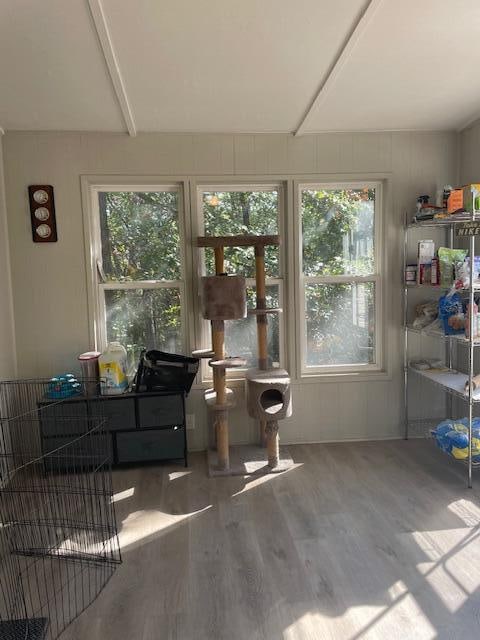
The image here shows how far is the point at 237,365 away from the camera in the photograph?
2980mm

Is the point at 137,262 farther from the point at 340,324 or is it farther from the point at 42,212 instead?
the point at 340,324

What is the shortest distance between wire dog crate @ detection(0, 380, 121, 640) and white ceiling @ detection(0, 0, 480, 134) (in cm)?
156

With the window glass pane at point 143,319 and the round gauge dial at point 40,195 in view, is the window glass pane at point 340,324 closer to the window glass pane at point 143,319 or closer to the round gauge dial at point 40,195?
the window glass pane at point 143,319

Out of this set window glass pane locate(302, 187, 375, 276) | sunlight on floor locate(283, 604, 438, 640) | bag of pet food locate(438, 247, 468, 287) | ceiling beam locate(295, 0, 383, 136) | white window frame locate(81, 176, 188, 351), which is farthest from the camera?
window glass pane locate(302, 187, 375, 276)

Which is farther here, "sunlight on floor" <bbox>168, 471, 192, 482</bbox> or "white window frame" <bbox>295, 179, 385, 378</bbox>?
"white window frame" <bbox>295, 179, 385, 378</bbox>

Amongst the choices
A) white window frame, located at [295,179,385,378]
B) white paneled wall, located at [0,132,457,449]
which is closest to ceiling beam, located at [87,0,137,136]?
white paneled wall, located at [0,132,457,449]

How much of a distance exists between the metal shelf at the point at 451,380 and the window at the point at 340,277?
42cm

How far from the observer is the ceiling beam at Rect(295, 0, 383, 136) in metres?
1.83

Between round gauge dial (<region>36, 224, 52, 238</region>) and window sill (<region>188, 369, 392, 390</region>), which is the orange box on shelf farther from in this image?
round gauge dial (<region>36, 224, 52, 238</region>)

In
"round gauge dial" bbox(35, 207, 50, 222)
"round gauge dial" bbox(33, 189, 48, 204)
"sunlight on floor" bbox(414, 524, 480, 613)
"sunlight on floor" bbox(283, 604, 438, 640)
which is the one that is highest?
"round gauge dial" bbox(33, 189, 48, 204)

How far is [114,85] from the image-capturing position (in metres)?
2.42

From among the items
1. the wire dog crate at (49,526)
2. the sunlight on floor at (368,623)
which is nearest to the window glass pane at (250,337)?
the wire dog crate at (49,526)

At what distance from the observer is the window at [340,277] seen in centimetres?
346

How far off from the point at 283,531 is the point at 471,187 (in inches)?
85.9
